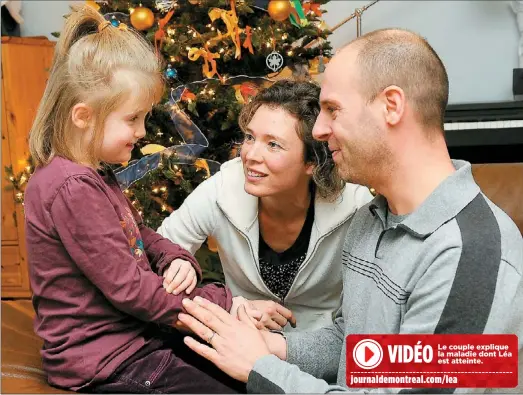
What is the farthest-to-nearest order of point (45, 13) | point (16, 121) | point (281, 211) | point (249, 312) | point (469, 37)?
point (45, 13)
point (469, 37)
point (16, 121)
point (281, 211)
point (249, 312)

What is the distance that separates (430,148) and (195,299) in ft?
1.73

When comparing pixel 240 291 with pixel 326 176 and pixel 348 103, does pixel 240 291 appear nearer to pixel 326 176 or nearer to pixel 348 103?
pixel 326 176

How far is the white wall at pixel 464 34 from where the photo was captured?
3404 millimetres

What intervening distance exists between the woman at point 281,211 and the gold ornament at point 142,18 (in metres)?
1.11

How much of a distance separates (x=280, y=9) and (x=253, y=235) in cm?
127

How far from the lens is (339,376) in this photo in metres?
1.17

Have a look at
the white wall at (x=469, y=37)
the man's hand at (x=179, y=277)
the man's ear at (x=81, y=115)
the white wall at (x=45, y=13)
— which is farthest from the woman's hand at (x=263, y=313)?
the white wall at (x=45, y=13)

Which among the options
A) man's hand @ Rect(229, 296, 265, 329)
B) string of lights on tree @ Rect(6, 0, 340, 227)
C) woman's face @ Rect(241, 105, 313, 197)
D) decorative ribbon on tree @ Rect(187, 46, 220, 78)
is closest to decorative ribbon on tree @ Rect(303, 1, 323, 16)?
string of lights on tree @ Rect(6, 0, 340, 227)

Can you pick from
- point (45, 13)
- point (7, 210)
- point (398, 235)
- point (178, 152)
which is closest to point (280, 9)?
point (178, 152)

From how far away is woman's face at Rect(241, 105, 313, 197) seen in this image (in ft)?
4.84

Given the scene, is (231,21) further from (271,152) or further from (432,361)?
(432,361)

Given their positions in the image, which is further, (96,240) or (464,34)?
(464,34)

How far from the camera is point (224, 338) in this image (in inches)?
46.5

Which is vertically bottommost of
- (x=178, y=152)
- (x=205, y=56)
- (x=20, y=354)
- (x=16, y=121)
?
(x=20, y=354)
